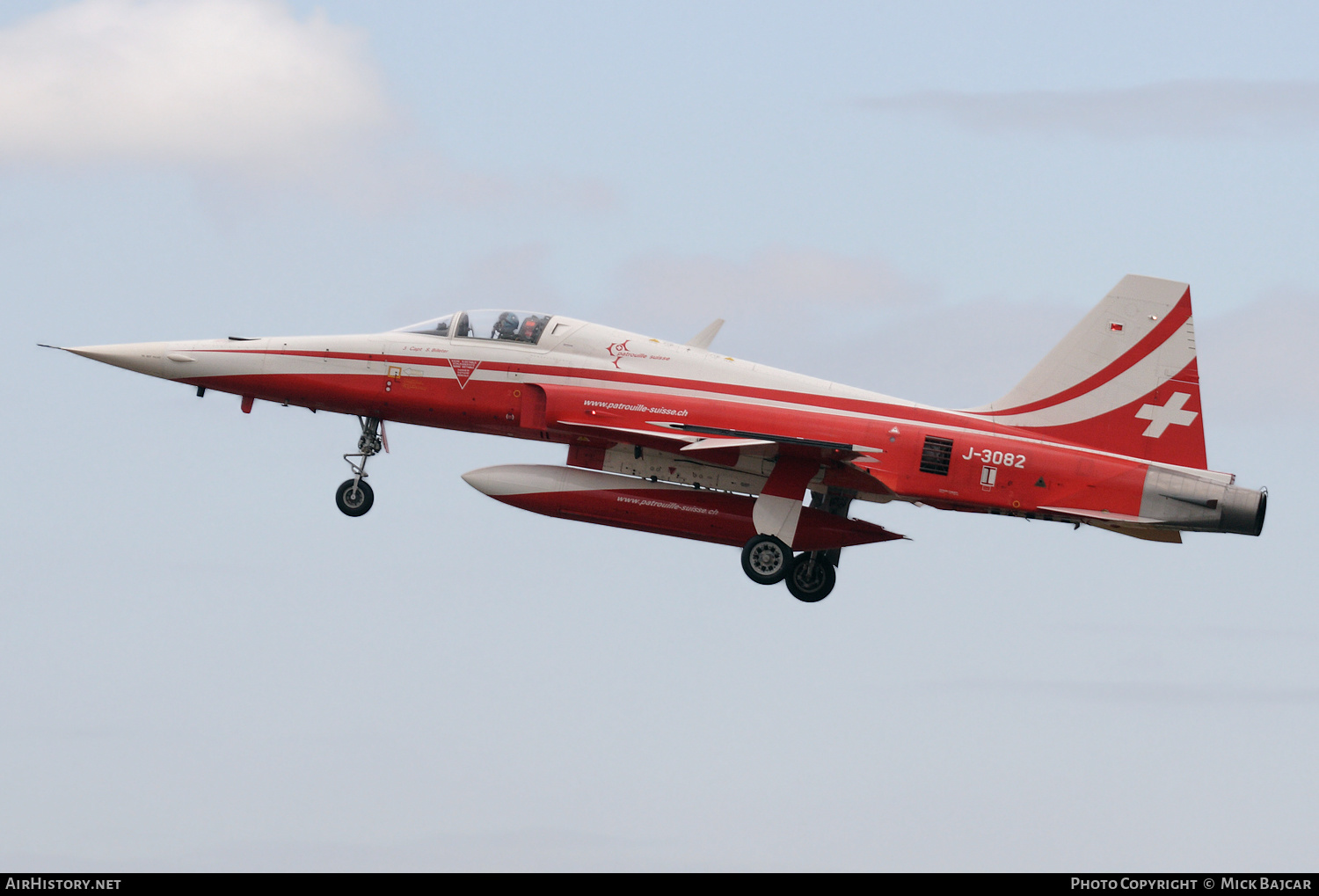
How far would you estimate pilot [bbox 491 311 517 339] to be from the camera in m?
24.2

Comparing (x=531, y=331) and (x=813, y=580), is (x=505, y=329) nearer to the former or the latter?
(x=531, y=331)

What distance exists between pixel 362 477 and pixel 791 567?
6.65m

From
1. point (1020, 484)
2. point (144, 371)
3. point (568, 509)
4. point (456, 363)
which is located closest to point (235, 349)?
point (144, 371)

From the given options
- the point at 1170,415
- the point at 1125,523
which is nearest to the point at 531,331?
the point at 1125,523

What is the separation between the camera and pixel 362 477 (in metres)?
24.5

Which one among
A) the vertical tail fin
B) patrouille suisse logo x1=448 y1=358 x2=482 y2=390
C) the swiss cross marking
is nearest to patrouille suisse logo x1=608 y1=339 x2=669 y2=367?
patrouille suisse logo x1=448 y1=358 x2=482 y2=390

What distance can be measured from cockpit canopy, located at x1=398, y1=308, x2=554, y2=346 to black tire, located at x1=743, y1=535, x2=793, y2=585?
14.7ft

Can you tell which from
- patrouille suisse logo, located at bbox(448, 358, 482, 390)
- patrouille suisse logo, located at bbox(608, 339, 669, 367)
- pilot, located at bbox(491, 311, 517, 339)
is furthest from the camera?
pilot, located at bbox(491, 311, 517, 339)

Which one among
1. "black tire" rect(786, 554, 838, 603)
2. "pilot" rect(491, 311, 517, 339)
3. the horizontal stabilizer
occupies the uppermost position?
"pilot" rect(491, 311, 517, 339)

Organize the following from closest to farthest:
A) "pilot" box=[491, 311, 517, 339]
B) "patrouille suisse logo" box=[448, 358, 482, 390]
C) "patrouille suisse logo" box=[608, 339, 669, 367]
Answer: "patrouille suisse logo" box=[608, 339, 669, 367] → "patrouille suisse logo" box=[448, 358, 482, 390] → "pilot" box=[491, 311, 517, 339]

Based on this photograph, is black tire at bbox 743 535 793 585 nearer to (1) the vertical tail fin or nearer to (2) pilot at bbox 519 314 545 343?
(1) the vertical tail fin

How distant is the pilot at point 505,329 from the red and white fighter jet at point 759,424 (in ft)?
0.10

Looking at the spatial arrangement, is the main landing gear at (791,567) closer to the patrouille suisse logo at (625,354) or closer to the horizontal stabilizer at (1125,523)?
the patrouille suisse logo at (625,354)

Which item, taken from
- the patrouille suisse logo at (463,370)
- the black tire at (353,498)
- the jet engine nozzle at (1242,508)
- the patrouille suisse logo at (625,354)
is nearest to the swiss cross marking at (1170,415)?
the jet engine nozzle at (1242,508)
